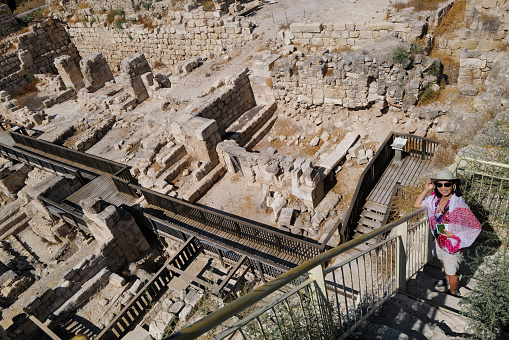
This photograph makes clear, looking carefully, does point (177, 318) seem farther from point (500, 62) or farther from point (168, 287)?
point (500, 62)

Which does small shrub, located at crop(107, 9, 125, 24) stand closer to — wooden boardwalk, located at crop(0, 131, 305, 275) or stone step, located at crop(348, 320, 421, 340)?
wooden boardwalk, located at crop(0, 131, 305, 275)

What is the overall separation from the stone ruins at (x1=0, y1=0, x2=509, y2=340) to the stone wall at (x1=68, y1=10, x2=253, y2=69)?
0.89 feet

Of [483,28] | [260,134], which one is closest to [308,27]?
[260,134]

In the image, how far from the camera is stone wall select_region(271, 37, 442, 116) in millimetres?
10969

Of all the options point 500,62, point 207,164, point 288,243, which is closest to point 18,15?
point 207,164

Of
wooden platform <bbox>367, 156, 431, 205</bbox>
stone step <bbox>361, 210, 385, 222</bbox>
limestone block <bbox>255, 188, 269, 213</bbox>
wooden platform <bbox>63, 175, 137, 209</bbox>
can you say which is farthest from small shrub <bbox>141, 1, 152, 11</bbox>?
stone step <bbox>361, 210, 385, 222</bbox>

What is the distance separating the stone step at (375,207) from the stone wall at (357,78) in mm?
4156

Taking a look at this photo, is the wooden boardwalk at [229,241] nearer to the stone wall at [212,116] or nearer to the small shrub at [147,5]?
the stone wall at [212,116]

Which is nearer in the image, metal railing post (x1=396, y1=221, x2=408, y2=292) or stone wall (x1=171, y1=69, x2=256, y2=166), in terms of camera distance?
metal railing post (x1=396, y1=221, x2=408, y2=292)

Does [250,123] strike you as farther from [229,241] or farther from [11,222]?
[11,222]

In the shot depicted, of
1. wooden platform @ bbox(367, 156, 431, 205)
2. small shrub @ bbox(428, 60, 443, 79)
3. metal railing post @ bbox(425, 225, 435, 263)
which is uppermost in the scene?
metal railing post @ bbox(425, 225, 435, 263)

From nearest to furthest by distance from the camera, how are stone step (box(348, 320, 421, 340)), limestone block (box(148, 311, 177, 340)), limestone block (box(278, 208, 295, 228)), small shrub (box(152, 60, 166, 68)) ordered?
stone step (box(348, 320, 421, 340)) → limestone block (box(148, 311, 177, 340)) → limestone block (box(278, 208, 295, 228)) → small shrub (box(152, 60, 166, 68))

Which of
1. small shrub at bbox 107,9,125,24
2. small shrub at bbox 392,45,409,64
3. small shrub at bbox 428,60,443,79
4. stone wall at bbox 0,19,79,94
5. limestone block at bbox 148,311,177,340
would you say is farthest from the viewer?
small shrub at bbox 107,9,125,24

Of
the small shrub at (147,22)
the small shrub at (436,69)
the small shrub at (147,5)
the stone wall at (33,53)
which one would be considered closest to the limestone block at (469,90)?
the small shrub at (436,69)
